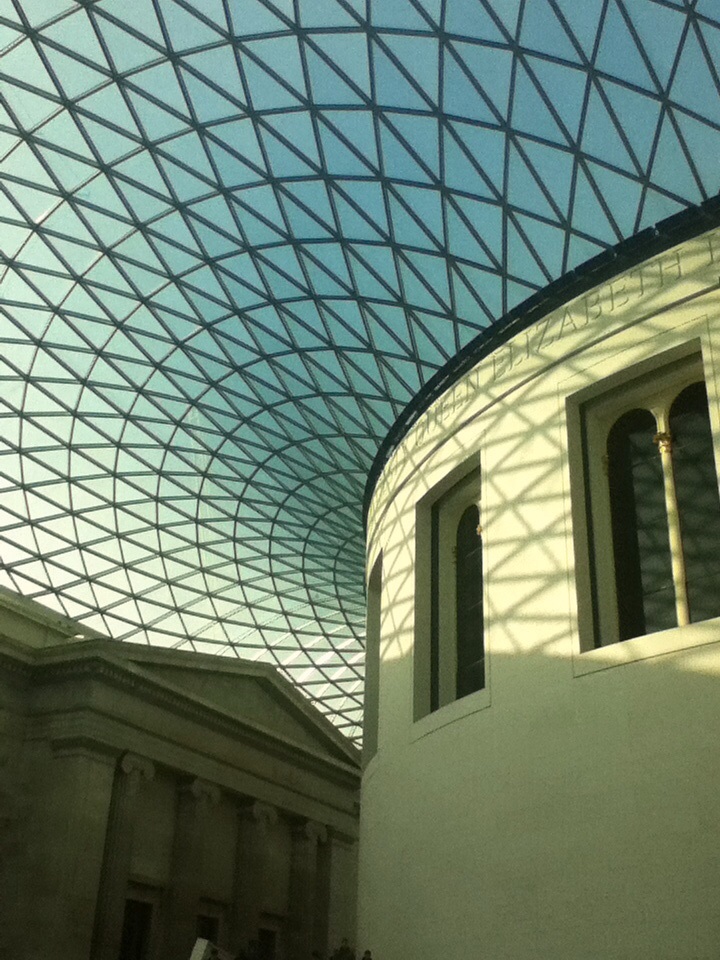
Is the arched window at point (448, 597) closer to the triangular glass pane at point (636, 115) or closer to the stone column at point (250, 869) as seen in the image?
the triangular glass pane at point (636, 115)

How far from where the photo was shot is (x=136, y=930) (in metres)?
31.5

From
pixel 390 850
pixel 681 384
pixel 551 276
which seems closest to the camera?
pixel 681 384

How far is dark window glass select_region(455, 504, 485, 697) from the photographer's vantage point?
71.3ft

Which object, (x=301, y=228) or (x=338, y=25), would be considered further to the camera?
(x=301, y=228)

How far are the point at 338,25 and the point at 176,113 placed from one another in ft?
18.7

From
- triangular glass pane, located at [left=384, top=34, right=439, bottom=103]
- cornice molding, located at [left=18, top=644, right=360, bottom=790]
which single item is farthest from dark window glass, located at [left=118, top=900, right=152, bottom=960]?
triangular glass pane, located at [left=384, top=34, right=439, bottom=103]

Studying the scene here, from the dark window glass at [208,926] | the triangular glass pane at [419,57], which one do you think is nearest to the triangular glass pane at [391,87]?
the triangular glass pane at [419,57]

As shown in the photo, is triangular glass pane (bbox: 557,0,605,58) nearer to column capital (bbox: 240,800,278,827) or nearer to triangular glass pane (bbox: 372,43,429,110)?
triangular glass pane (bbox: 372,43,429,110)

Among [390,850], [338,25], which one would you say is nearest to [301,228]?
[338,25]

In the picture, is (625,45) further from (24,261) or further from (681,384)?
(24,261)

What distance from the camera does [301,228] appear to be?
92.9 ft

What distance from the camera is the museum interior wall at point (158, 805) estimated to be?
28.9 meters

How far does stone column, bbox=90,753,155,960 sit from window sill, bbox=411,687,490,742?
1344 centimetres

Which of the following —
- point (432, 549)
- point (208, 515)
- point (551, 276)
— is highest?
point (208, 515)
